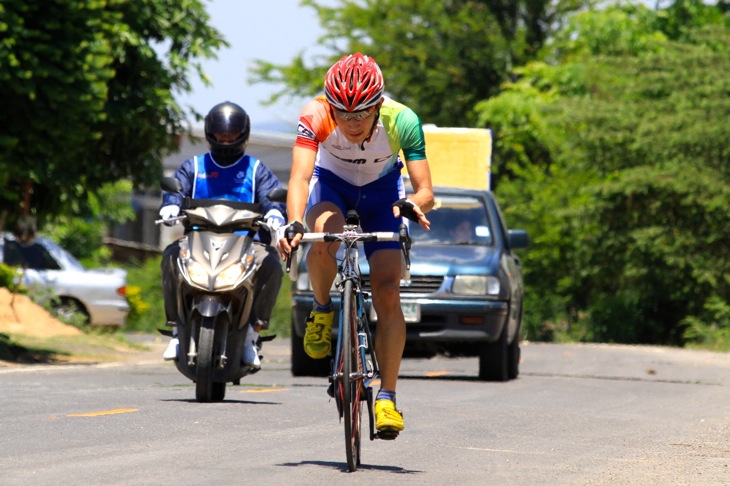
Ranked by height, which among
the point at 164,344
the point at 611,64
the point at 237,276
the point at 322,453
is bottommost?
the point at 164,344

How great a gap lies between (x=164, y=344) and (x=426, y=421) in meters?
15.9

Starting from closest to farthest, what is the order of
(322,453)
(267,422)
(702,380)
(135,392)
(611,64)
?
(322,453), (267,422), (135,392), (702,380), (611,64)

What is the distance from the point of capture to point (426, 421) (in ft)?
31.4

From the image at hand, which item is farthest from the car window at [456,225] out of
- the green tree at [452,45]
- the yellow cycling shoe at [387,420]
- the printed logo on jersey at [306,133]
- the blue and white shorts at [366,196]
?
the green tree at [452,45]

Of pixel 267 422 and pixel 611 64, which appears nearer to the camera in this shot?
pixel 267 422

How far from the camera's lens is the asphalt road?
6805mm

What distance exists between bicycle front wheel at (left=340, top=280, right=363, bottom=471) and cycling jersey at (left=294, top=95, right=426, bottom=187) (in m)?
0.68

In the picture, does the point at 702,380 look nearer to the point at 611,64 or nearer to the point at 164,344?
the point at 164,344

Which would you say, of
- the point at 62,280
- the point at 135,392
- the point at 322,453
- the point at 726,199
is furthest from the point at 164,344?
the point at 322,453

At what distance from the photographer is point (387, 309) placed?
24.6 ft

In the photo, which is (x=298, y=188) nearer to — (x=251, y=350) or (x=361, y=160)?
(x=361, y=160)

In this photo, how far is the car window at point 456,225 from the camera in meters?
15.3

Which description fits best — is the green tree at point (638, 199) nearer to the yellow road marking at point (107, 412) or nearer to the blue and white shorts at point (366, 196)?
the yellow road marking at point (107, 412)

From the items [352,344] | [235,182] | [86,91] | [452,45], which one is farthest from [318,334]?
[452,45]
